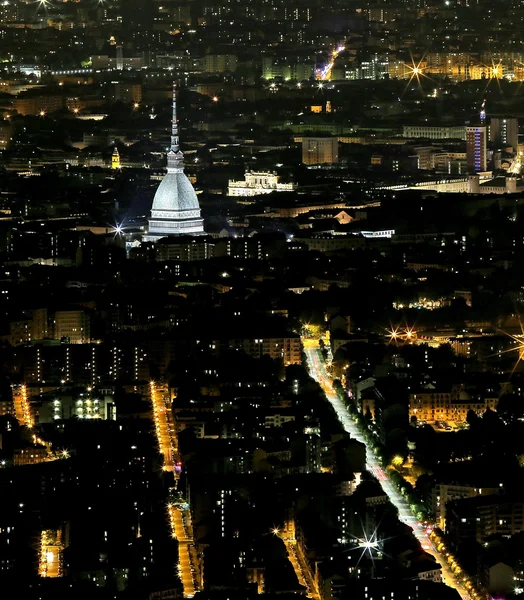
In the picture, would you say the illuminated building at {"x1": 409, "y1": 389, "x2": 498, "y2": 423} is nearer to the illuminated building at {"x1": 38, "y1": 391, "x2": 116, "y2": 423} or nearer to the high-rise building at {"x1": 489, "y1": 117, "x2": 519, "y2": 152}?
the illuminated building at {"x1": 38, "y1": 391, "x2": 116, "y2": 423}

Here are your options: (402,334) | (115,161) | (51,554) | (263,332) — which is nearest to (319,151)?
(115,161)

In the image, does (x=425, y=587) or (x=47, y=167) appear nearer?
(x=425, y=587)

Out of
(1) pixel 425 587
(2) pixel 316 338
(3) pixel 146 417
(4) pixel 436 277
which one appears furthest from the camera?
(4) pixel 436 277

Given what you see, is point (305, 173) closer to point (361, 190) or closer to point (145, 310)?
point (361, 190)

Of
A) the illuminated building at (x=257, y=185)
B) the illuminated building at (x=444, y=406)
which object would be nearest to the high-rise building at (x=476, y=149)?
the illuminated building at (x=257, y=185)

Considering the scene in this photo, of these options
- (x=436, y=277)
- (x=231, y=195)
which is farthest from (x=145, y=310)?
(x=231, y=195)

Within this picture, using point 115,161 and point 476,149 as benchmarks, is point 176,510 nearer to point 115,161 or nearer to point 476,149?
point 115,161
